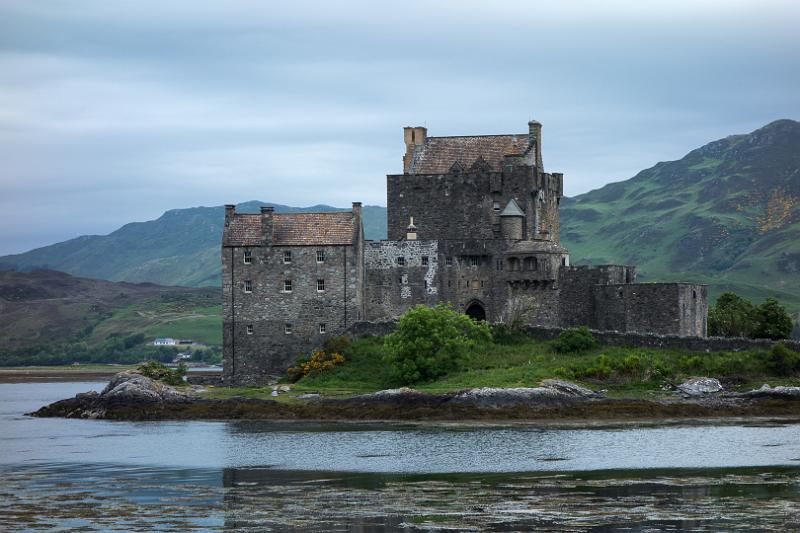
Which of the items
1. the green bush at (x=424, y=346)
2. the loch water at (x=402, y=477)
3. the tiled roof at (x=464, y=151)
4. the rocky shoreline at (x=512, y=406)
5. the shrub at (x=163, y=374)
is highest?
the tiled roof at (x=464, y=151)

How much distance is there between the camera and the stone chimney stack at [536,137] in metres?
92.3

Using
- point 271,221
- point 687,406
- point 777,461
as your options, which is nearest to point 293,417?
point 271,221

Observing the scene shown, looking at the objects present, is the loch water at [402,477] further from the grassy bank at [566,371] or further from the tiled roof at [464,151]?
the tiled roof at [464,151]

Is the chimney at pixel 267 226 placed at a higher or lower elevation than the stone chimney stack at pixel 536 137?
lower

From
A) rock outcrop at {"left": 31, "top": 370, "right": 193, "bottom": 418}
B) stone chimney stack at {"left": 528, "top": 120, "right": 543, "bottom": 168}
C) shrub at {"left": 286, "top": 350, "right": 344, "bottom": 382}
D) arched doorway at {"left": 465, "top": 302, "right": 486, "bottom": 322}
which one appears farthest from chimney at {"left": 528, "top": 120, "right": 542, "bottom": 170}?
rock outcrop at {"left": 31, "top": 370, "right": 193, "bottom": 418}

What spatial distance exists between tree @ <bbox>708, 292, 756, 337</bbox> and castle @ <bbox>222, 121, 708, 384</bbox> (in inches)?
139

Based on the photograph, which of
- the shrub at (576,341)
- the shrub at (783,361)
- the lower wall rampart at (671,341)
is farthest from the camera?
the shrub at (576,341)

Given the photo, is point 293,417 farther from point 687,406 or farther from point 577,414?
point 687,406

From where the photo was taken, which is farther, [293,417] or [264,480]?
[293,417]

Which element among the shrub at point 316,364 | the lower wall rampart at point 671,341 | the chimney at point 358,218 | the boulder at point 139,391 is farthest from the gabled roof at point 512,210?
the boulder at point 139,391

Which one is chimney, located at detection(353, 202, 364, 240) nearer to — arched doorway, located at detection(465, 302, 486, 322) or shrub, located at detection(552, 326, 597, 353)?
arched doorway, located at detection(465, 302, 486, 322)

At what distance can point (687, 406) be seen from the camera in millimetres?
73500

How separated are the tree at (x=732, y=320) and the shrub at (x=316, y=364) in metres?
25.4

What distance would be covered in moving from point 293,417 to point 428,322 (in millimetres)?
9461
